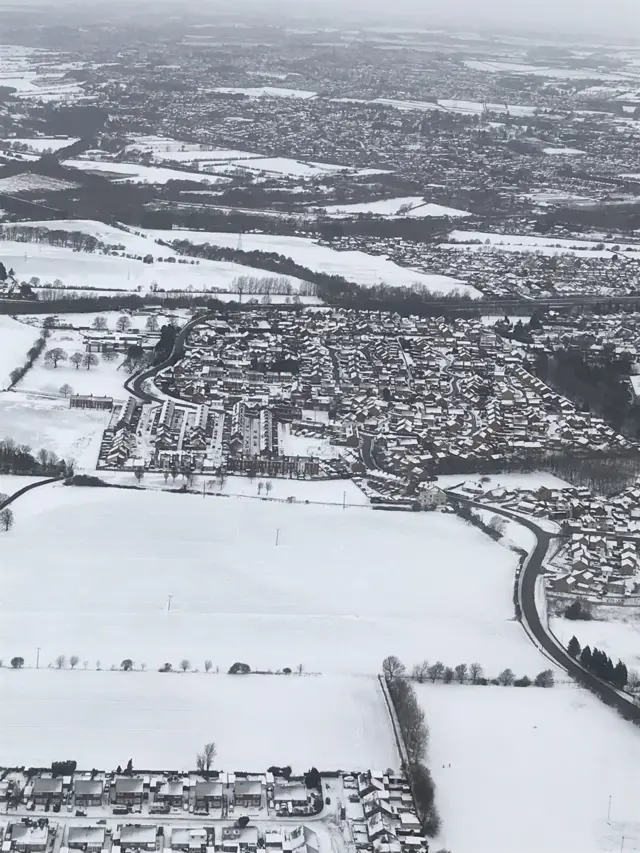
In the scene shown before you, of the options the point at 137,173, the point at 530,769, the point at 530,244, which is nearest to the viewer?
the point at 530,769

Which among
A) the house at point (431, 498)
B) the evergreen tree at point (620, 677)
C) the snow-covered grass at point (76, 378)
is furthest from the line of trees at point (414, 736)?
the snow-covered grass at point (76, 378)

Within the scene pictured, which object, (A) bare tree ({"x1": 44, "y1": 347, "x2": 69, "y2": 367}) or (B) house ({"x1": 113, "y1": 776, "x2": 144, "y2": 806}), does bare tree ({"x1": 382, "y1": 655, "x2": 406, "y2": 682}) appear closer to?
(B) house ({"x1": 113, "y1": 776, "x2": 144, "y2": 806})

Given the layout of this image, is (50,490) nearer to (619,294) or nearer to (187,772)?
(187,772)

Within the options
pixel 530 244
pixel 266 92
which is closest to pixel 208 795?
pixel 530 244

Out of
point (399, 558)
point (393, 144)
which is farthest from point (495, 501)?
point (393, 144)

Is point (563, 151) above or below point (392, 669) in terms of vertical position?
above

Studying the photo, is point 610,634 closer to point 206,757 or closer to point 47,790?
point 206,757

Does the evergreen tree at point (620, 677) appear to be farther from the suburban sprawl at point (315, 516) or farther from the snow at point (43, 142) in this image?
the snow at point (43, 142)
